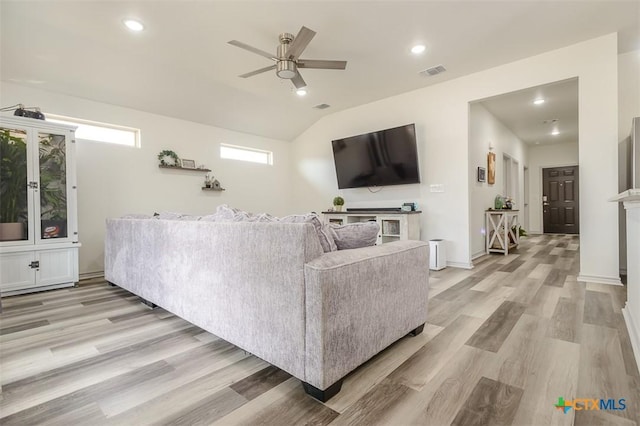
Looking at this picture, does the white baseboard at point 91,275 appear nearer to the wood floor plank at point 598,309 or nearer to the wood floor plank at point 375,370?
the wood floor plank at point 375,370

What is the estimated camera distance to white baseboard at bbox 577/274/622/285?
3160 mm

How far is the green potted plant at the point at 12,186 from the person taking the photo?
3049mm

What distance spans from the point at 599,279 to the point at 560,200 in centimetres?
627

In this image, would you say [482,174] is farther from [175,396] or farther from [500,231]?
[175,396]

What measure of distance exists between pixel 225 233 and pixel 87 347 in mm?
1221

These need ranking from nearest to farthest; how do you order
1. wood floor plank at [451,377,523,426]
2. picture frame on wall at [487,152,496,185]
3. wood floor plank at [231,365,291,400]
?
wood floor plank at [451,377,523,426] < wood floor plank at [231,365,291,400] < picture frame on wall at [487,152,496,185]

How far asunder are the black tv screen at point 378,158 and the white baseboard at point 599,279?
227 centimetres

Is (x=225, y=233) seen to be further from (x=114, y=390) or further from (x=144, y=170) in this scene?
(x=144, y=170)

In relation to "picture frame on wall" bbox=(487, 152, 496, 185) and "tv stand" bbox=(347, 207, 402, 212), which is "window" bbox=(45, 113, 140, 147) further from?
"picture frame on wall" bbox=(487, 152, 496, 185)

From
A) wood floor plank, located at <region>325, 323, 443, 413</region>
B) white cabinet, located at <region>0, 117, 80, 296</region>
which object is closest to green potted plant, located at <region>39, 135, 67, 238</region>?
white cabinet, located at <region>0, 117, 80, 296</region>

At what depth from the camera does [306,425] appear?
1191 mm

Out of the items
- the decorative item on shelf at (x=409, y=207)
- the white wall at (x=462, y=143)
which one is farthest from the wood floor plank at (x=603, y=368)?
the decorative item on shelf at (x=409, y=207)

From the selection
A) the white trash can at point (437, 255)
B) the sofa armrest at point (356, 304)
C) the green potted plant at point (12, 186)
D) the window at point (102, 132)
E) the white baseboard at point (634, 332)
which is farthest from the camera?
the white trash can at point (437, 255)

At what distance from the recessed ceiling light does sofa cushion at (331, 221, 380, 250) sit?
2883mm
